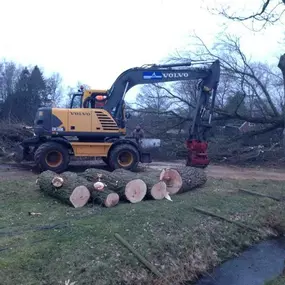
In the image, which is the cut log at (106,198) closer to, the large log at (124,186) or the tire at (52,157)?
the large log at (124,186)

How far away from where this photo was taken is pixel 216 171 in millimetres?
14711

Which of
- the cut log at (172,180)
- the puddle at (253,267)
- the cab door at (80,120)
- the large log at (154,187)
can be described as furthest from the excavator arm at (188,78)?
the puddle at (253,267)

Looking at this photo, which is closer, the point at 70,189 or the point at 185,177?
the point at 70,189

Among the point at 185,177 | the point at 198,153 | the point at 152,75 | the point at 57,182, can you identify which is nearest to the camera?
the point at 57,182

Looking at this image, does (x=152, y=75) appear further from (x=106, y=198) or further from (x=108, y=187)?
(x=106, y=198)

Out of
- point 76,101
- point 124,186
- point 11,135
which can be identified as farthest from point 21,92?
point 124,186

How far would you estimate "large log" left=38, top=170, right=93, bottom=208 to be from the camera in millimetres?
8109

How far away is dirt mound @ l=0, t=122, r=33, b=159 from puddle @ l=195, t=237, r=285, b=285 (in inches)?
499

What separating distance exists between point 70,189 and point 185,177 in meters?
3.20

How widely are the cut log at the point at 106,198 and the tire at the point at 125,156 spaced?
4.48 m

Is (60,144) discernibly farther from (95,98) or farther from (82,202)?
(82,202)

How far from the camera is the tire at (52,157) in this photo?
12.5m

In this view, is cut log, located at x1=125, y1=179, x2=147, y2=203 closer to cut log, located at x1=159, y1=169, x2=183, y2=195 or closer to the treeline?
cut log, located at x1=159, y1=169, x2=183, y2=195

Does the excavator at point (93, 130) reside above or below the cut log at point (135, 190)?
above
